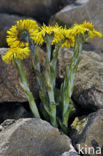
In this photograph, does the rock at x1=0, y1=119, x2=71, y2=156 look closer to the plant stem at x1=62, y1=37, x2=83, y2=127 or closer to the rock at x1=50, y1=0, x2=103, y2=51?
the plant stem at x1=62, y1=37, x2=83, y2=127

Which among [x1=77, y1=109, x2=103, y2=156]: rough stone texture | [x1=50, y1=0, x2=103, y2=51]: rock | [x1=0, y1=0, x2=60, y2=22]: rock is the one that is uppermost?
[x1=0, y1=0, x2=60, y2=22]: rock

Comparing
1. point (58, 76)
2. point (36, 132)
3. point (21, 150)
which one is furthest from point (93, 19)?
point (21, 150)

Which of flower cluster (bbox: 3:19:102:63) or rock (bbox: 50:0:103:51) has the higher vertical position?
rock (bbox: 50:0:103:51)

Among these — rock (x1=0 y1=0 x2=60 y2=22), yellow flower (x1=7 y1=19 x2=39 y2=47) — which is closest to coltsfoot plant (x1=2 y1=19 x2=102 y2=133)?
yellow flower (x1=7 y1=19 x2=39 y2=47)

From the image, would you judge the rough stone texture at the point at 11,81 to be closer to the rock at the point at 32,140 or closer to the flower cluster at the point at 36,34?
the flower cluster at the point at 36,34

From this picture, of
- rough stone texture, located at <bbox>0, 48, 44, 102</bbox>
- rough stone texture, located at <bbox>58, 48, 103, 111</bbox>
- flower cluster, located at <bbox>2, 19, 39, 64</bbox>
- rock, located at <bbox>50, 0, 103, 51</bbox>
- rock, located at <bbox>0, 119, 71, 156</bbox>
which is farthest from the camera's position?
rock, located at <bbox>50, 0, 103, 51</bbox>

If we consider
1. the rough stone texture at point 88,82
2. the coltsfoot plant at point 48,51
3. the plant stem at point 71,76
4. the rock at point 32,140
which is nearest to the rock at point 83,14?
the rough stone texture at point 88,82

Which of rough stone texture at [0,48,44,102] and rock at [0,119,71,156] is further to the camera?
rough stone texture at [0,48,44,102]
